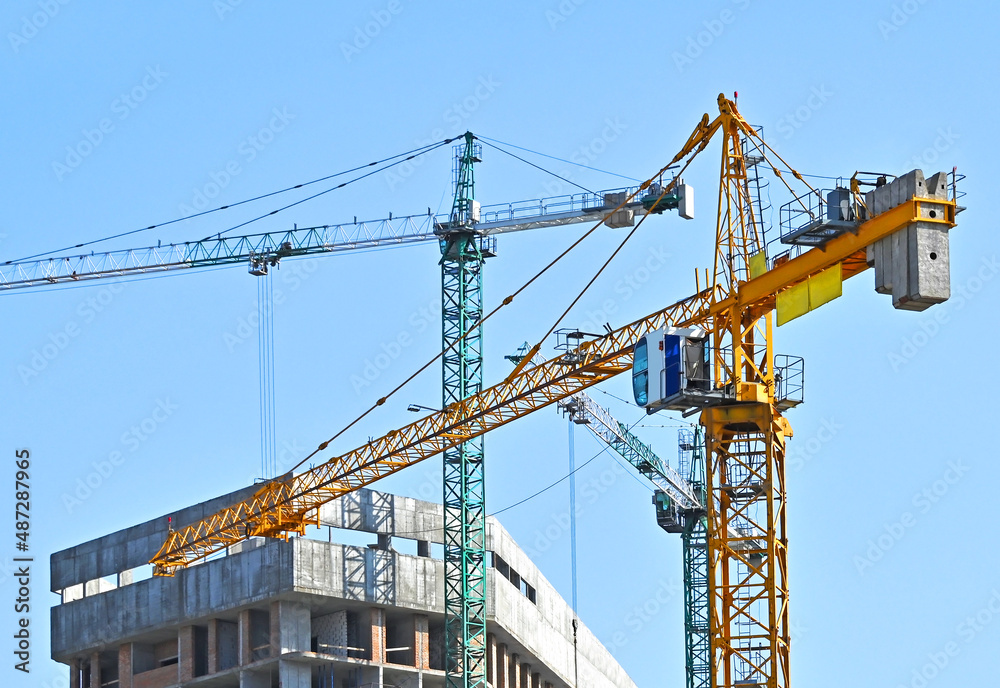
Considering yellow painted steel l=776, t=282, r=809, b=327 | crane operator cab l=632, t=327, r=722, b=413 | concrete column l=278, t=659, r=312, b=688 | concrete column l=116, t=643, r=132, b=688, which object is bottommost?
concrete column l=278, t=659, r=312, b=688

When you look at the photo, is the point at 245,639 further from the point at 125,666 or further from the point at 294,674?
the point at 125,666

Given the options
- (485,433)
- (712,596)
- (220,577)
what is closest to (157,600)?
(220,577)

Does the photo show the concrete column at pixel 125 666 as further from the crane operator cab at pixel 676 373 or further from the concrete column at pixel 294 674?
the crane operator cab at pixel 676 373

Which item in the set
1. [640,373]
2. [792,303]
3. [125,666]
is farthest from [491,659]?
[792,303]

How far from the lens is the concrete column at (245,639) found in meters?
84.7

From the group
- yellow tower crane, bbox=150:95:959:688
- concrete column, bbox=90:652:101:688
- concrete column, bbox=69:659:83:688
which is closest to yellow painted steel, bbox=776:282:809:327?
yellow tower crane, bbox=150:95:959:688

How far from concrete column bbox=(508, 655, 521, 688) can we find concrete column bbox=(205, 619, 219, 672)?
15607 mm

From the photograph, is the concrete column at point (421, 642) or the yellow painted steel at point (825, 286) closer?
the yellow painted steel at point (825, 286)

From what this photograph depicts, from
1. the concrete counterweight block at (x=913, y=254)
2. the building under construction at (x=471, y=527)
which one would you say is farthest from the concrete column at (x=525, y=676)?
the concrete counterweight block at (x=913, y=254)

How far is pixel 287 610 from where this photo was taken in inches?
3334

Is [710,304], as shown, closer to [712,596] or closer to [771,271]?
[771,271]

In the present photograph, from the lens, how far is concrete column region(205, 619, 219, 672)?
85.9m

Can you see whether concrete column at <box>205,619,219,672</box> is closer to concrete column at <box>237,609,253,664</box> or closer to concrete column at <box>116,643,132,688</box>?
concrete column at <box>237,609,253,664</box>

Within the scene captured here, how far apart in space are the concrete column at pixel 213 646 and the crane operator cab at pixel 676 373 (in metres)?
24.0
